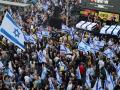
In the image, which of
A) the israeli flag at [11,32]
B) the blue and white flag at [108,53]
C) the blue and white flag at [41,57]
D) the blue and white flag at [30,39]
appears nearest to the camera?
the israeli flag at [11,32]

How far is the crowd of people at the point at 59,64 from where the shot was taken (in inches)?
943

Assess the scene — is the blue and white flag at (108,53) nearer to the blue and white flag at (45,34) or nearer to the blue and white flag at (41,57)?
the blue and white flag at (41,57)

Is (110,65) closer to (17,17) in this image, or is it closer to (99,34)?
(99,34)

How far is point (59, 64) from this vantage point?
25.7m

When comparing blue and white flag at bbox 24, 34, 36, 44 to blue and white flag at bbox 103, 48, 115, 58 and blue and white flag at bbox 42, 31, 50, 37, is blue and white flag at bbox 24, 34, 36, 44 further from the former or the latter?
blue and white flag at bbox 103, 48, 115, 58

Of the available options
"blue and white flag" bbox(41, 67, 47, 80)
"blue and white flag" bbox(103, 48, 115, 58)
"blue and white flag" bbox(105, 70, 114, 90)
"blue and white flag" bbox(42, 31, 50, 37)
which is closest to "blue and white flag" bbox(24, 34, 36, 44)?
"blue and white flag" bbox(42, 31, 50, 37)

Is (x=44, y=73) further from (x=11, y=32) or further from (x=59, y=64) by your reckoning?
(x=11, y=32)

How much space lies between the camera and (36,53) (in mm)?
27625

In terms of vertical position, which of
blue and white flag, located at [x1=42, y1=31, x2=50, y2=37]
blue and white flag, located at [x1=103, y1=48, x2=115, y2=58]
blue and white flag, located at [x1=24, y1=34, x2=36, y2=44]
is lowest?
blue and white flag, located at [x1=103, y1=48, x2=115, y2=58]

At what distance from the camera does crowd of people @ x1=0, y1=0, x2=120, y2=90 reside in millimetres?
23953

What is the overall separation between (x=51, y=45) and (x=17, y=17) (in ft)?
29.6

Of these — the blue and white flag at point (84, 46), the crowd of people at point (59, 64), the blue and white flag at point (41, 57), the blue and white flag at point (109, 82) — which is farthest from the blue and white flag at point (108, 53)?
the blue and white flag at point (109, 82)

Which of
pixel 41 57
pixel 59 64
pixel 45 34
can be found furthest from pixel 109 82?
pixel 45 34

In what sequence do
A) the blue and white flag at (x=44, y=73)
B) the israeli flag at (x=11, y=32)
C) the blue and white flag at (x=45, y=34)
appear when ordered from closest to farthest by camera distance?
the israeli flag at (x=11, y=32)
the blue and white flag at (x=44, y=73)
the blue and white flag at (x=45, y=34)
